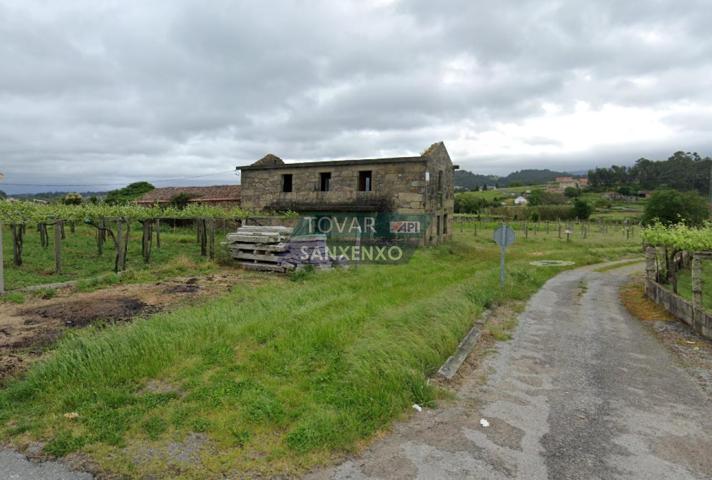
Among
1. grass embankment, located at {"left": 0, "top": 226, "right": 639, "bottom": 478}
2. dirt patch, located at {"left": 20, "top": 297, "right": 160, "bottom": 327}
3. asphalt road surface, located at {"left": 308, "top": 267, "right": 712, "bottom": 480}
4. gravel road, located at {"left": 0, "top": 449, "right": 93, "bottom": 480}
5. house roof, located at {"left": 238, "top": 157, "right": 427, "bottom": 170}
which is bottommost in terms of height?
asphalt road surface, located at {"left": 308, "top": 267, "right": 712, "bottom": 480}

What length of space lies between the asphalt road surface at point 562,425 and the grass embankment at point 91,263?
9.19 m

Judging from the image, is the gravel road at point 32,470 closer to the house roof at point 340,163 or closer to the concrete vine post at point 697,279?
the concrete vine post at point 697,279

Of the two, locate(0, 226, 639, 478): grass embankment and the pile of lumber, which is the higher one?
the pile of lumber

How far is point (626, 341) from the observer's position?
26.7ft

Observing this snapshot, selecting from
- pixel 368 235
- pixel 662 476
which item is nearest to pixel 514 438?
pixel 662 476

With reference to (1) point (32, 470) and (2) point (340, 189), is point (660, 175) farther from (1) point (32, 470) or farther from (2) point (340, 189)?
(1) point (32, 470)

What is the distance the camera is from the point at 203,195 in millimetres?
32781

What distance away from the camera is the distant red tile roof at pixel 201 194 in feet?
101

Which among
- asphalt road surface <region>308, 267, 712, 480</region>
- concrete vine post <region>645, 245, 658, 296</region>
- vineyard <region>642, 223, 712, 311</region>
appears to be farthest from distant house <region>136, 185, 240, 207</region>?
asphalt road surface <region>308, 267, 712, 480</region>

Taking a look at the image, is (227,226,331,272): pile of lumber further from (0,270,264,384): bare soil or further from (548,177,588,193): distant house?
(548,177,588,193): distant house

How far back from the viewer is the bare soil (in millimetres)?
6082

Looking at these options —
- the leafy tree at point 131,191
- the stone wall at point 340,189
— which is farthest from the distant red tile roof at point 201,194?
the leafy tree at point 131,191

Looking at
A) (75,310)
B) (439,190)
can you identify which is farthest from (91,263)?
(439,190)

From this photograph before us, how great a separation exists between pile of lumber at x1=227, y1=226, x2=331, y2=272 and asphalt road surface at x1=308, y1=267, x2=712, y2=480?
739 cm
